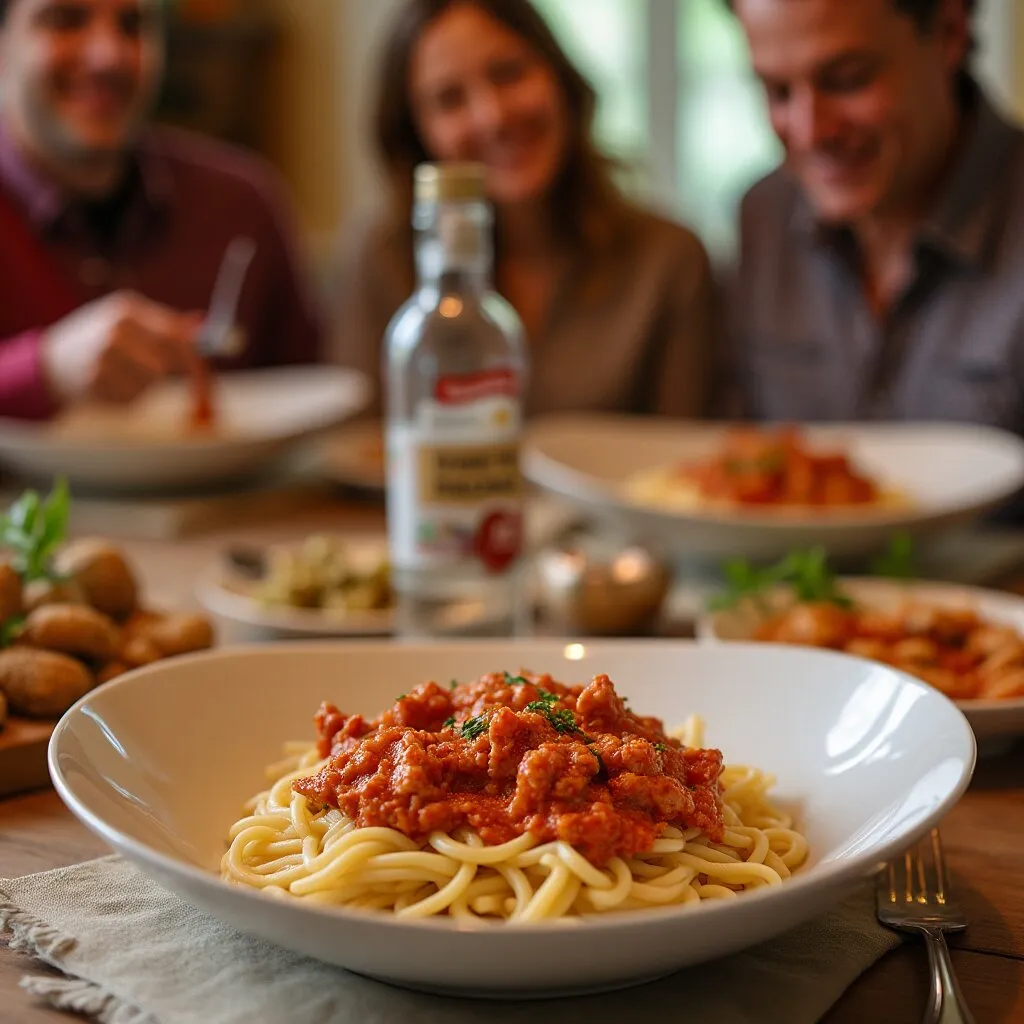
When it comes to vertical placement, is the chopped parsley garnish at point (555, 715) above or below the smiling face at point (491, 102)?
below

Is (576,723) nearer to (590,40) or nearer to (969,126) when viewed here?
(969,126)

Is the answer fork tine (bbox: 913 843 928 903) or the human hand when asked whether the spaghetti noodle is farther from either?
the human hand

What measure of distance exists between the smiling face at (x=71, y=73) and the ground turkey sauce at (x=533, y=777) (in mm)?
2937

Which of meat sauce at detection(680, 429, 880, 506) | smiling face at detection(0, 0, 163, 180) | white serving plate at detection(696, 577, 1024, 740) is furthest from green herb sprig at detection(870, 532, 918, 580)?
smiling face at detection(0, 0, 163, 180)

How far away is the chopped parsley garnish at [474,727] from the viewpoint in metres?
0.96

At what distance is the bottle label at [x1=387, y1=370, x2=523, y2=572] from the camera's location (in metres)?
1.52

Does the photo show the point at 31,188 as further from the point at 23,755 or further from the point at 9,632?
the point at 23,755

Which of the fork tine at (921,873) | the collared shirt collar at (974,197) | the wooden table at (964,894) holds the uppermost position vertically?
the collared shirt collar at (974,197)

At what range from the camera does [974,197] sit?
9.46 ft

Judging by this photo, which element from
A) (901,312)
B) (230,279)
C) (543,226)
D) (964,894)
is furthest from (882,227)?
(964,894)

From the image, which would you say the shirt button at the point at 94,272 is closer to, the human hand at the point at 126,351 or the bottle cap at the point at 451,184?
the human hand at the point at 126,351

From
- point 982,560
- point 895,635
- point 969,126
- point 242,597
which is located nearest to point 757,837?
point 895,635

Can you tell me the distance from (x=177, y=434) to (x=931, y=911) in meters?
1.98

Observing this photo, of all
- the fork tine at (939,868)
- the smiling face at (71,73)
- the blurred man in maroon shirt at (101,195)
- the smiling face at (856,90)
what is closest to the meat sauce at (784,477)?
the smiling face at (856,90)
